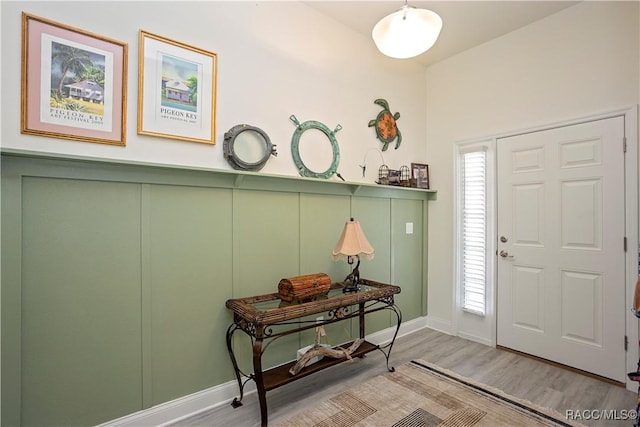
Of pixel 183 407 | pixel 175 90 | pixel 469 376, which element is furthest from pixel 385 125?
pixel 183 407

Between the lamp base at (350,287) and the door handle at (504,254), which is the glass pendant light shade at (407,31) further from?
the door handle at (504,254)

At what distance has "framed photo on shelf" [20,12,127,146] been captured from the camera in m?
1.56

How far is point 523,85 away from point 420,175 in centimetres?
124

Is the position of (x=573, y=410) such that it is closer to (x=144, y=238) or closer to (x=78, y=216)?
(x=144, y=238)

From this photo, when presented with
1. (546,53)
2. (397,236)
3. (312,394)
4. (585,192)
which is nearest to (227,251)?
(312,394)

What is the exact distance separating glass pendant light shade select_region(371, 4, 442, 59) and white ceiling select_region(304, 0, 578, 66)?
86 cm

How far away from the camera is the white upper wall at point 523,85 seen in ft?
7.91

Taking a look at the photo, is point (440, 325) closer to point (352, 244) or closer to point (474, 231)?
point (474, 231)

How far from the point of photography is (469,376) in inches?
97.6

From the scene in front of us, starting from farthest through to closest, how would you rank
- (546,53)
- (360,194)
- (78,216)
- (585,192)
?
(360,194) → (546,53) → (585,192) → (78,216)

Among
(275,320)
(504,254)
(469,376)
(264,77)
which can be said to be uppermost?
(264,77)

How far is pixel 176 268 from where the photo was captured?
1961mm

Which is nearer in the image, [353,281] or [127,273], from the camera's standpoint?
[127,273]

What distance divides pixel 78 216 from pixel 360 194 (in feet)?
6.96
